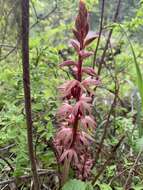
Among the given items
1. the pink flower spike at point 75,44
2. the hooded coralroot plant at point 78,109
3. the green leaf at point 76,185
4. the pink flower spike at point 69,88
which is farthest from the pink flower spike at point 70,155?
the pink flower spike at point 75,44

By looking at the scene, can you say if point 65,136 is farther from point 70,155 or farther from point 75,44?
point 75,44

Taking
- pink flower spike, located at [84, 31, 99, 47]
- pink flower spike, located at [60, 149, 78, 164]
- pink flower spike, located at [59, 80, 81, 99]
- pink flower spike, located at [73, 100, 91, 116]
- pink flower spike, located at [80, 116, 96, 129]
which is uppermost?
pink flower spike, located at [84, 31, 99, 47]

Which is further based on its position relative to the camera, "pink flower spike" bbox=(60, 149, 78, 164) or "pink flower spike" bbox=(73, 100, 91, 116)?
"pink flower spike" bbox=(60, 149, 78, 164)

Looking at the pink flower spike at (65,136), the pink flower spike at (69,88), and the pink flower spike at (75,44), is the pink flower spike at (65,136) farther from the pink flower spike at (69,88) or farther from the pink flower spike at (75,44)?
the pink flower spike at (75,44)

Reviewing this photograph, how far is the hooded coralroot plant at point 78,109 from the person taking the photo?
1.79 meters

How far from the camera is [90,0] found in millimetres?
3051

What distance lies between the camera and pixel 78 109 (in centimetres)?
183

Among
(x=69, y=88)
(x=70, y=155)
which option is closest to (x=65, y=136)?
(x=70, y=155)

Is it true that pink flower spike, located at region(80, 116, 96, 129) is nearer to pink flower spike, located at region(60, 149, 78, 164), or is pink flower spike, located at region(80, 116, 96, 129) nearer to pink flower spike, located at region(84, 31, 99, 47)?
pink flower spike, located at region(60, 149, 78, 164)

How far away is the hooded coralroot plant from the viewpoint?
179cm

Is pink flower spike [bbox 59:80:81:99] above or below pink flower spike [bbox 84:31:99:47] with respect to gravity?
below

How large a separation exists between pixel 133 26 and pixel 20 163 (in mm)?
1388

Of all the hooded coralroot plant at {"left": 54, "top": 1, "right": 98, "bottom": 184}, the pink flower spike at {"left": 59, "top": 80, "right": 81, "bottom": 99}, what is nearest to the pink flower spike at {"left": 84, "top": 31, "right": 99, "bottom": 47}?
the hooded coralroot plant at {"left": 54, "top": 1, "right": 98, "bottom": 184}

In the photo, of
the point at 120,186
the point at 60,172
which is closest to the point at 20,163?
the point at 60,172
